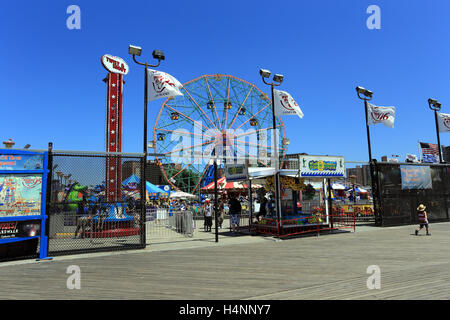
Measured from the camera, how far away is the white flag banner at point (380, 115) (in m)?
16.3

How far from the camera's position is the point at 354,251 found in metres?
8.98

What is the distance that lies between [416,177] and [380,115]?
158 inches

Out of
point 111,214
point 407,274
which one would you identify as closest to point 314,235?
point 407,274

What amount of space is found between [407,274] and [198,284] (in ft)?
13.2

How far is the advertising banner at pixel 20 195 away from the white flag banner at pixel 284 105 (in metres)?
9.26

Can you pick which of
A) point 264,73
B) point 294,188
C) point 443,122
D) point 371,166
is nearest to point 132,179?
point 294,188

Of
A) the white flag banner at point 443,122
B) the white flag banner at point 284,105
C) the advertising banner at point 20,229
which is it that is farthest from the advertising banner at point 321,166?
the white flag banner at point 443,122

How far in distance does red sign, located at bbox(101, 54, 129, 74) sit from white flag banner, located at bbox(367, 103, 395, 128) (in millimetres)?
12503

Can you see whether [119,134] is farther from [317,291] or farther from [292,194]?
[317,291]

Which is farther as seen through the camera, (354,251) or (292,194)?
(292,194)

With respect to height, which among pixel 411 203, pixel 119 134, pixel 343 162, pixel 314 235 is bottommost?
pixel 314 235

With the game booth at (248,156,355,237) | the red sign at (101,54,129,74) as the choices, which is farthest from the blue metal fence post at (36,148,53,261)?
the game booth at (248,156,355,237)

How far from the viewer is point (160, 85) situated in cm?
1108

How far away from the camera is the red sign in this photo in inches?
→ 544
